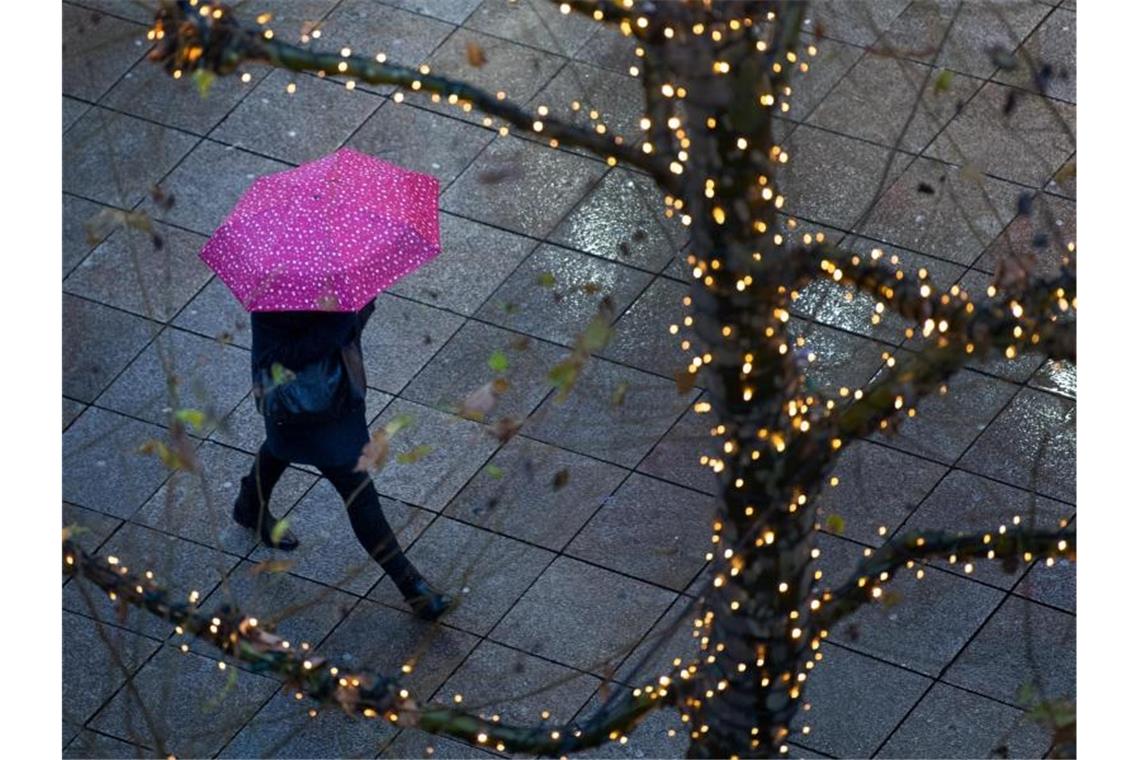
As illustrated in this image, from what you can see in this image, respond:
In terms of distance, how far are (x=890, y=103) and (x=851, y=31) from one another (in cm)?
48

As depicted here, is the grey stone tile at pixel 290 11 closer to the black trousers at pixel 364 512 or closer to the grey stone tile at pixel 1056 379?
the black trousers at pixel 364 512

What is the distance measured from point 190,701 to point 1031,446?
3.45m

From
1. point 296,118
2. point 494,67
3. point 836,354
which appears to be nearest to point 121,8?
point 296,118

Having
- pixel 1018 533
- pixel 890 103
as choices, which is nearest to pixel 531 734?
pixel 1018 533

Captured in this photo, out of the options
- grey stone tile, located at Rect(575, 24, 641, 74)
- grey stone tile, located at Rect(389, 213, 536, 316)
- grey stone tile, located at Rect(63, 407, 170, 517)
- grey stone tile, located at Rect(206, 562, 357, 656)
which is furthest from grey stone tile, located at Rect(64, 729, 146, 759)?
grey stone tile, located at Rect(575, 24, 641, 74)

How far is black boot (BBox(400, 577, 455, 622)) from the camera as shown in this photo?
790cm

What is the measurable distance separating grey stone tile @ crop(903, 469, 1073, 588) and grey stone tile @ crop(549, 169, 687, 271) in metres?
1.66

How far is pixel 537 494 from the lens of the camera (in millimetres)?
8359

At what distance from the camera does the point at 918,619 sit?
312 inches

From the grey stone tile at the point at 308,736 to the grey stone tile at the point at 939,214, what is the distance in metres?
3.24

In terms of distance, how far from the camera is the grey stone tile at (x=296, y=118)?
9773 mm

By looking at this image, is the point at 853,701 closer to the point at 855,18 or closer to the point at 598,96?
the point at 598,96

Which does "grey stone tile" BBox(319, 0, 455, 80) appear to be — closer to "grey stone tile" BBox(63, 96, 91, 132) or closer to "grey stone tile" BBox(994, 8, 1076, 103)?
→ "grey stone tile" BBox(63, 96, 91, 132)

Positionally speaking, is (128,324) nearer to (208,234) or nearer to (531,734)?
(208,234)
